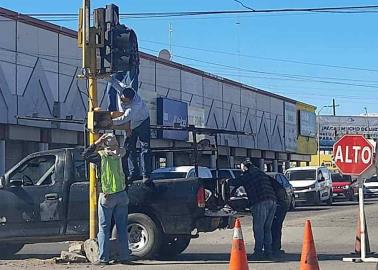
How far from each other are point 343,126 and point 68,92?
71.6m

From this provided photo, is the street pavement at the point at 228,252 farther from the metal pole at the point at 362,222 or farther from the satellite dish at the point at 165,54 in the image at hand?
the satellite dish at the point at 165,54

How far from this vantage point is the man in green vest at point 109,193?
12.6 metres

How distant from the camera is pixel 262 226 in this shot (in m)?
14.0

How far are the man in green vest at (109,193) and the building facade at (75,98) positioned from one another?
123 inches

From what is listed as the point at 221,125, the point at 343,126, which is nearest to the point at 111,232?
the point at 221,125

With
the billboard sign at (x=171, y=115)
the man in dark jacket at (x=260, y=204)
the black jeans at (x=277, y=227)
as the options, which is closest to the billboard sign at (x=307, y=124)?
the billboard sign at (x=171, y=115)

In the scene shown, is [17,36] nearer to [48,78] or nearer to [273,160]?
[48,78]

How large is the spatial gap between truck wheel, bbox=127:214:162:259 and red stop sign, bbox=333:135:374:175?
319 cm

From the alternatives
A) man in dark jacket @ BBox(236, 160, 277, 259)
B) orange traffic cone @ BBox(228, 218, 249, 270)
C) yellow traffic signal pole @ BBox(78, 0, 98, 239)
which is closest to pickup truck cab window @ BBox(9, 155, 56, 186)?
yellow traffic signal pole @ BBox(78, 0, 98, 239)

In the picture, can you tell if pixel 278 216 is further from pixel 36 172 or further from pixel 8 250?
pixel 8 250

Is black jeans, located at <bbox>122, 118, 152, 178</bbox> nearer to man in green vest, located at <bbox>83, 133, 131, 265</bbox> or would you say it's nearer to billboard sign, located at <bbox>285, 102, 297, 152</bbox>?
man in green vest, located at <bbox>83, 133, 131, 265</bbox>

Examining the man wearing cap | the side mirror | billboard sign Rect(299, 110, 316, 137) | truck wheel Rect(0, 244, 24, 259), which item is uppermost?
billboard sign Rect(299, 110, 316, 137)

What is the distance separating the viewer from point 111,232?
13555 millimetres

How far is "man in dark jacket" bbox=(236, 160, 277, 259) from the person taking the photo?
1402 cm
